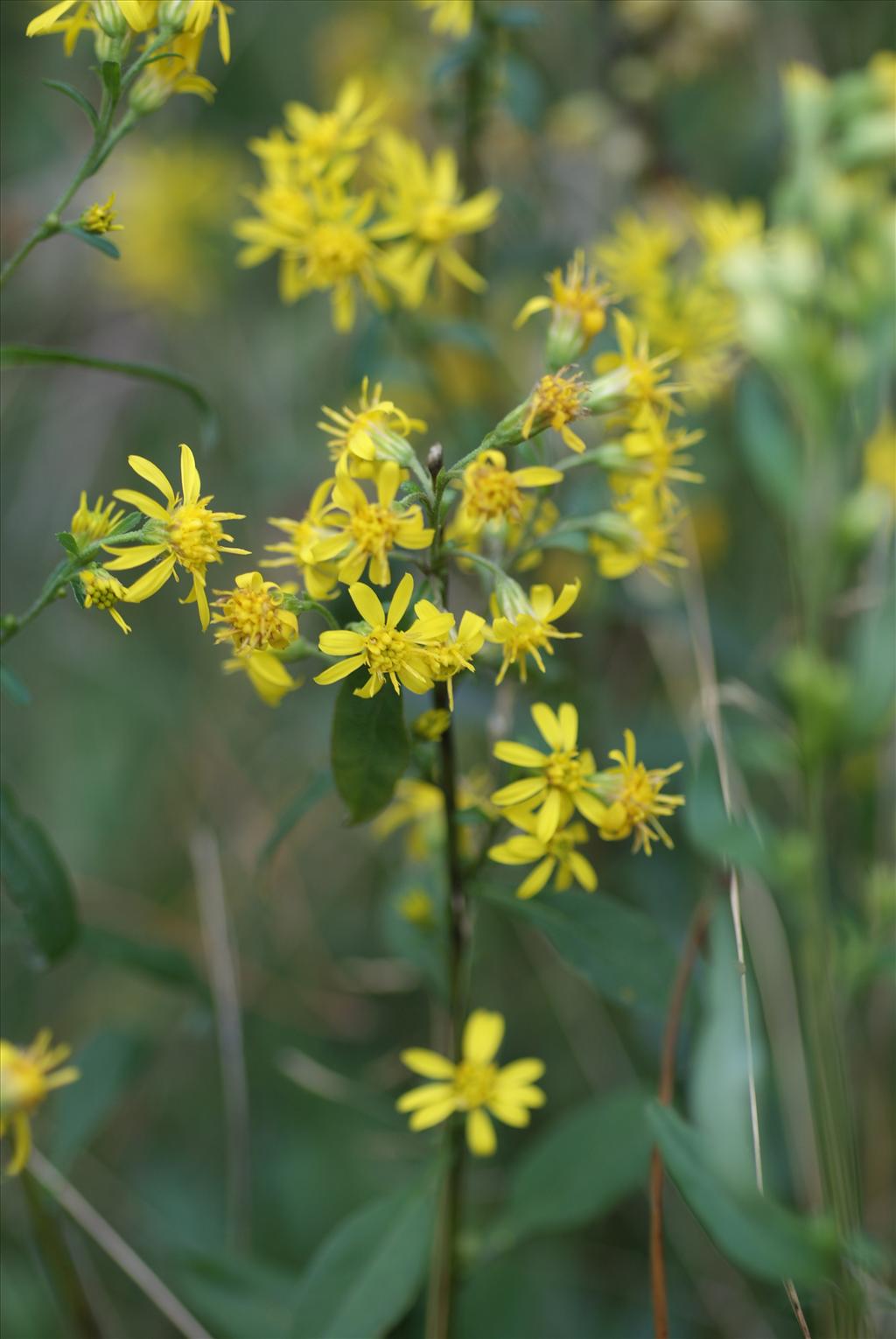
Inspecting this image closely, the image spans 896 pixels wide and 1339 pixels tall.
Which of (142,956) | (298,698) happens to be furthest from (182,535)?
(298,698)

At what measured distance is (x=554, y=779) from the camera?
1.32 m

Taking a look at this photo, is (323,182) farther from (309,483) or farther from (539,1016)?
(539,1016)

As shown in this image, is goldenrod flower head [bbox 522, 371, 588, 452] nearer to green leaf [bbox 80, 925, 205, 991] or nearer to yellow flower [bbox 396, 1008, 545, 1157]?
yellow flower [bbox 396, 1008, 545, 1157]

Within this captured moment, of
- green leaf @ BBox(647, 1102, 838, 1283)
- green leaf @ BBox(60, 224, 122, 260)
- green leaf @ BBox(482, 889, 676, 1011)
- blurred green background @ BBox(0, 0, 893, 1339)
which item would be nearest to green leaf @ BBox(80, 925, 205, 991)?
blurred green background @ BBox(0, 0, 893, 1339)

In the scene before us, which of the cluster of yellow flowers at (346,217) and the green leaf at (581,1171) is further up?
the cluster of yellow flowers at (346,217)

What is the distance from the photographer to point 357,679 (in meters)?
1.29

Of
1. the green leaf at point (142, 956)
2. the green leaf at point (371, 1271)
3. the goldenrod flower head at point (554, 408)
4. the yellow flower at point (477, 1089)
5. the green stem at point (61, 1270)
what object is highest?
the goldenrod flower head at point (554, 408)

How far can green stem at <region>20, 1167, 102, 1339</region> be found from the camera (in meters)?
1.50

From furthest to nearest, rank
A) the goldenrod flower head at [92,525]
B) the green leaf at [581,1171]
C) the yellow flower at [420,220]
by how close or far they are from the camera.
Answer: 1. the yellow flower at [420,220]
2. the green leaf at [581,1171]
3. the goldenrod flower head at [92,525]

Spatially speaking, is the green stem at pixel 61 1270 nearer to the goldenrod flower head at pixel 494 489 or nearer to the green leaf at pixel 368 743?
the green leaf at pixel 368 743

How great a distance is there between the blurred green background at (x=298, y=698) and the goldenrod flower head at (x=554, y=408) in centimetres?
42

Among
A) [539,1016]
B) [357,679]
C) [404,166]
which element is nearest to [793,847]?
[357,679]

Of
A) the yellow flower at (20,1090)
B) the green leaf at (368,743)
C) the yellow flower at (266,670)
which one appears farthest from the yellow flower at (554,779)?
the yellow flower at (20,1090)

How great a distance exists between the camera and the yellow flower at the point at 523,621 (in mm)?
1224
